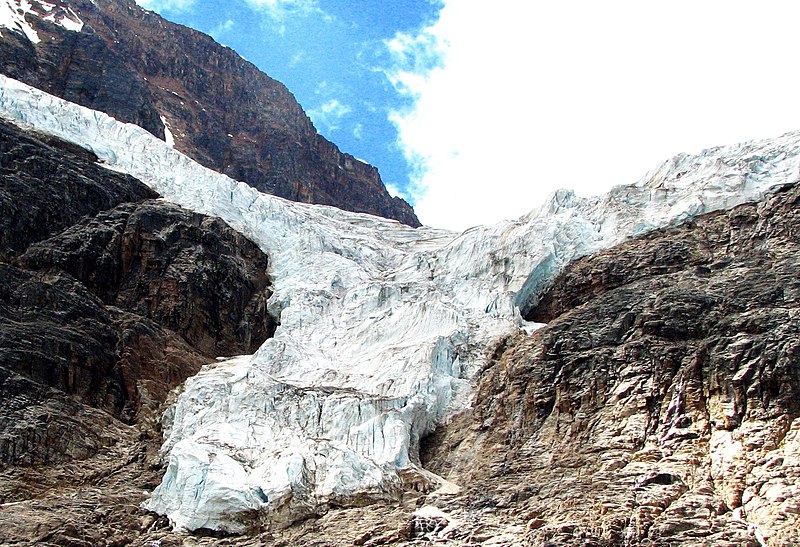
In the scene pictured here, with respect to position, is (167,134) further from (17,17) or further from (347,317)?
(347,317)

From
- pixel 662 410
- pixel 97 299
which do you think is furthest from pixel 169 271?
pixel 662 410

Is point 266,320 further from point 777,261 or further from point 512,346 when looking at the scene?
point 777,261

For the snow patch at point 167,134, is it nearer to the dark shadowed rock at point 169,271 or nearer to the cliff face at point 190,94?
the cliff face at point 190,94

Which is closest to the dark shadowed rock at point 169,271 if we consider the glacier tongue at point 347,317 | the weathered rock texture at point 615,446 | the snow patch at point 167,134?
the glacier tongue at point 347,317

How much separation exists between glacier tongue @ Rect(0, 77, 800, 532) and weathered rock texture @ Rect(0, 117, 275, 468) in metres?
1.92

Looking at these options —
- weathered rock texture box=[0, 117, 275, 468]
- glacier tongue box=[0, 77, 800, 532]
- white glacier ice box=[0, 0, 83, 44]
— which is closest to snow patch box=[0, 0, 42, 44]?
white glacier ice box=[0, 0, 83, 44]

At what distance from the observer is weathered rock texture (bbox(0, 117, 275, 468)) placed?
26.0 m

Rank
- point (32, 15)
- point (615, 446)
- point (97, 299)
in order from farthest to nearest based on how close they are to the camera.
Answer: point (32, 15) → point (97, 299) → point (615, 446)

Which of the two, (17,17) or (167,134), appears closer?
(17,17)

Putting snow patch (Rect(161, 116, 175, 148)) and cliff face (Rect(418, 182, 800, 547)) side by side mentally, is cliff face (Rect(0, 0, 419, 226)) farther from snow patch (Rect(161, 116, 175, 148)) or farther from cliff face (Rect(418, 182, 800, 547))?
cliff face (Rect(418, 182, 800, 547))

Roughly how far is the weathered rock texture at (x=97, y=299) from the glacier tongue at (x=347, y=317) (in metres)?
1.92

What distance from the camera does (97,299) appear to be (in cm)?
3212

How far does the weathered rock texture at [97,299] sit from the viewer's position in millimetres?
26016

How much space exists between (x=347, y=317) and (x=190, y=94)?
62.2m
